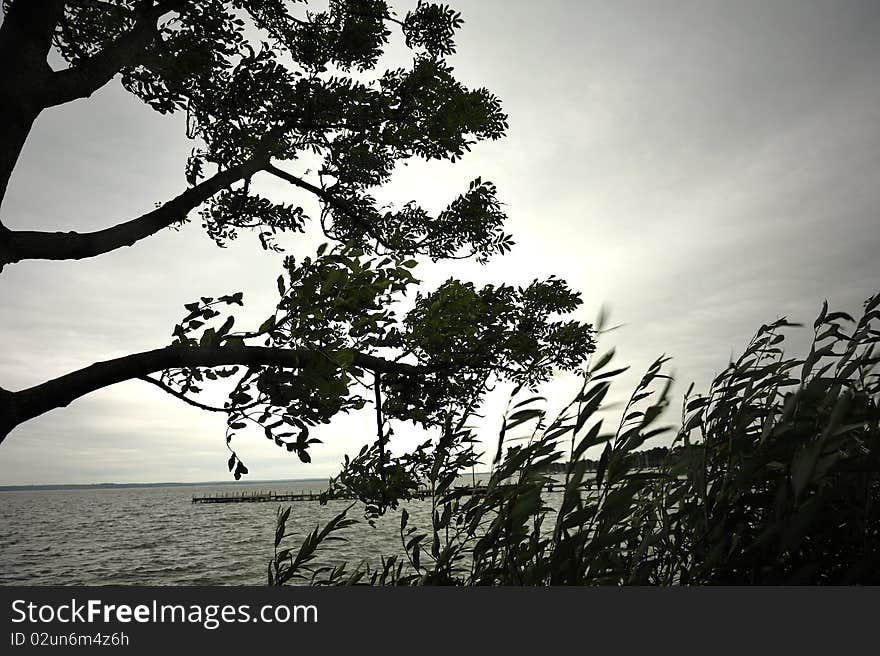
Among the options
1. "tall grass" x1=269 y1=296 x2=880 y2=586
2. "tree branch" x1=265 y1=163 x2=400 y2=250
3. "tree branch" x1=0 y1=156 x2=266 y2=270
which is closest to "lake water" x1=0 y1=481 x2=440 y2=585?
"tree branch" x1=265 y1=163 x2=400 y2=250

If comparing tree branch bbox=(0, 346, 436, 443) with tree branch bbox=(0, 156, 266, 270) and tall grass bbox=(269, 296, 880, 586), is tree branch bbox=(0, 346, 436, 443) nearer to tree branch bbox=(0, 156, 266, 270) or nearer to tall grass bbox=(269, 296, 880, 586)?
tree branch bbox=(0, 156, 266, 270)

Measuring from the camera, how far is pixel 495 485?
102 inches

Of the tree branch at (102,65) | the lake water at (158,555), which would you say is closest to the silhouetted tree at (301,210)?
the tree branch at (102,65)

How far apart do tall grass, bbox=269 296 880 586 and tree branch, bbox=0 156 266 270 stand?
3632 mm

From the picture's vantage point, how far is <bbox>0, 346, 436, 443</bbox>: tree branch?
12.1 ft

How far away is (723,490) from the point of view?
1985mm

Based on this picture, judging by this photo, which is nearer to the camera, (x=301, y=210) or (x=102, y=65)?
(x=102, y=65)

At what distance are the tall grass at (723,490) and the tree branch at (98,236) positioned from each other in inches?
143

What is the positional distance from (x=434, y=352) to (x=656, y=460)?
98.5 inches

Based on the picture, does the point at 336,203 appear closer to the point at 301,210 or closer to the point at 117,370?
the point at 301,210

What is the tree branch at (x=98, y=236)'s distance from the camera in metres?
3.91

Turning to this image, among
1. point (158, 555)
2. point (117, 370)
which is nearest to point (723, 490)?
point (117, 370)

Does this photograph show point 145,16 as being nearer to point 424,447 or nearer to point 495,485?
point 424,447

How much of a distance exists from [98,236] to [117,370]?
3.97 feet
